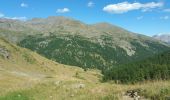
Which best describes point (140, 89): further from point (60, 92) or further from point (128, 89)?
point (60, 92)

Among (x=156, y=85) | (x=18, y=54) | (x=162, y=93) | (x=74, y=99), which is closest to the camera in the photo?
(x=162, y=93)

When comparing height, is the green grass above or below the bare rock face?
above

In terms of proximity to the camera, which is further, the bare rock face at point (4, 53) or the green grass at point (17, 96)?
the bare rock face at point (4, 53)

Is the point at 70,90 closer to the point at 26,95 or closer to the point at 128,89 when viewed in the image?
the point at 26,95

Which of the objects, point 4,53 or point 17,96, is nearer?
point 17,96

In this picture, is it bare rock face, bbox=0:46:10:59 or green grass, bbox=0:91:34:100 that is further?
bare rock face, bbox=0:46:10:59

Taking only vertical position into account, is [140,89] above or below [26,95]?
above

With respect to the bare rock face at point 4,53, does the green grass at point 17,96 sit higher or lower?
higher

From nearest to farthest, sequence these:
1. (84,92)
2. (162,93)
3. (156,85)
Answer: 1. (162,93)
2. (156,85)
3. (84,92)

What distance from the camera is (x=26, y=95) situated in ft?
70.6

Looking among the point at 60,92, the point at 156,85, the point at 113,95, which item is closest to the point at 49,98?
the point at 60,92

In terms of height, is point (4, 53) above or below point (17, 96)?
below

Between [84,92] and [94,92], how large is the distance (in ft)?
2.81

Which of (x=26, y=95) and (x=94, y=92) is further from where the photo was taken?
(x=26, y=95)
